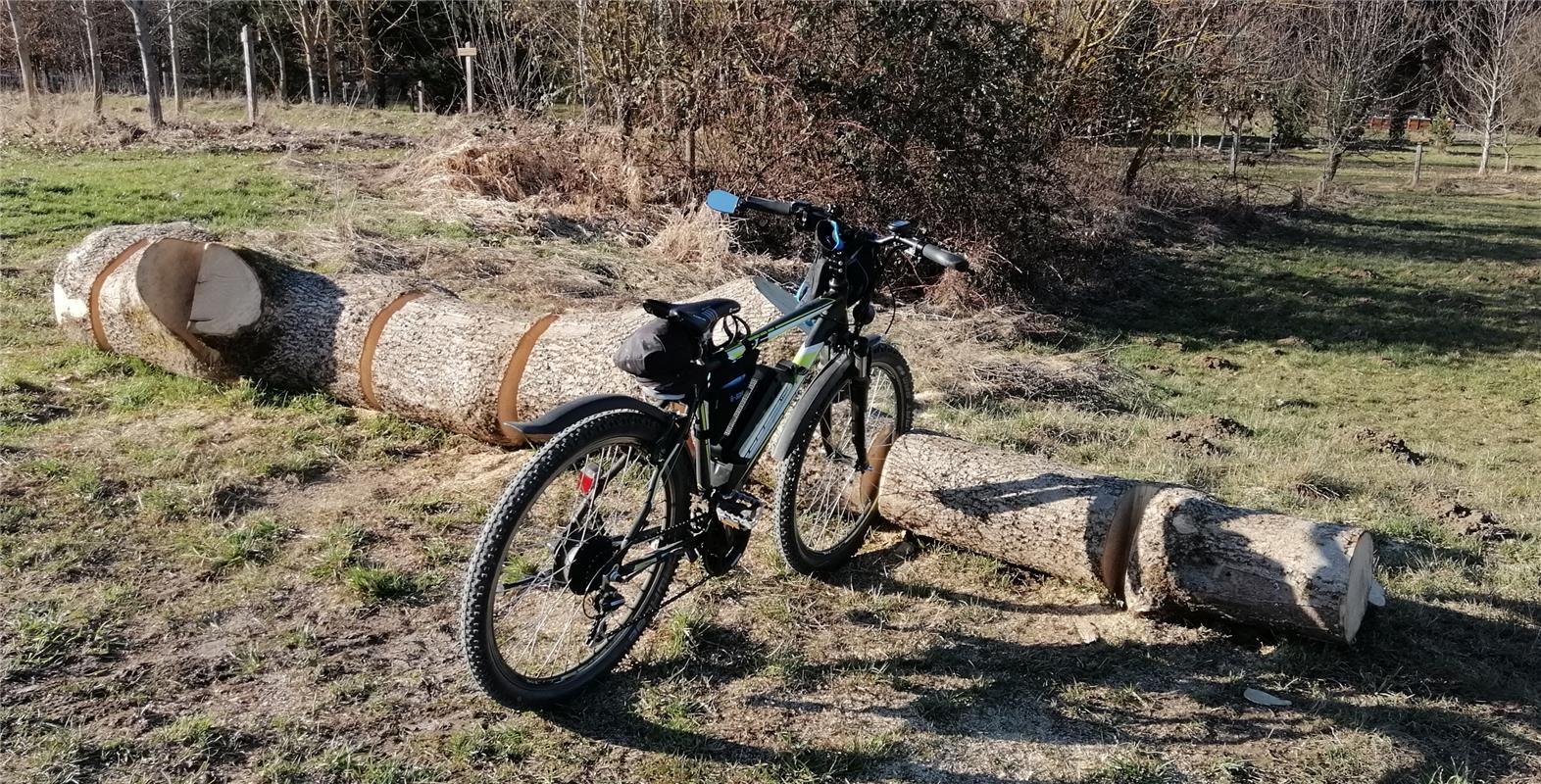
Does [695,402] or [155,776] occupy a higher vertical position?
[695,402]

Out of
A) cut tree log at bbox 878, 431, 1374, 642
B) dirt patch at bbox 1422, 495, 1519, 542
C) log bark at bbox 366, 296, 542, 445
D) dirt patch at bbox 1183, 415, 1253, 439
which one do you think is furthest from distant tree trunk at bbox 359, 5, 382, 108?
dirt patch at bbox 1422, 495, 1519, 542

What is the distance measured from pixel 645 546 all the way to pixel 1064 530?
1.61 m

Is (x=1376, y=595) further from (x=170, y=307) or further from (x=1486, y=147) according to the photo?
(x=1486, y=147)

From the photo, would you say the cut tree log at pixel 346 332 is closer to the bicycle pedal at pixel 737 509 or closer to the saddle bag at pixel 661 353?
the bicycle pedal at pixel 737 509

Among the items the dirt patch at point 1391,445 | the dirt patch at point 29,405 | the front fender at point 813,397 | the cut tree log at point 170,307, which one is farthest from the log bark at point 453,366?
the dirt patch at point 1391,445

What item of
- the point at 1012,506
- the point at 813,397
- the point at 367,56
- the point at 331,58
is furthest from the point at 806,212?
the point at 331,58

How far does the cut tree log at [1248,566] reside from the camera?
11.7 ft

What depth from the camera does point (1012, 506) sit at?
412cm

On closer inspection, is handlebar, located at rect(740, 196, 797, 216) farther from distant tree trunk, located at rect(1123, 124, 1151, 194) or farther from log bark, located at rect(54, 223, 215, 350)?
distant tree trunk, located at rect(1123, 124, 1151, 194)

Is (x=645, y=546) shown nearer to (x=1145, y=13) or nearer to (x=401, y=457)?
(x=401, y=457)

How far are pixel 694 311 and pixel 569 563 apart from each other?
0.82 metres

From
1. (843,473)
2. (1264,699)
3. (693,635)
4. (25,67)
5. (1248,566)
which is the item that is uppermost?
(25,67)

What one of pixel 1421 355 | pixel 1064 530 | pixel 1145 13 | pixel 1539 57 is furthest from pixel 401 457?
pixel 1539 57

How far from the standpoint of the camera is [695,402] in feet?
10.7
